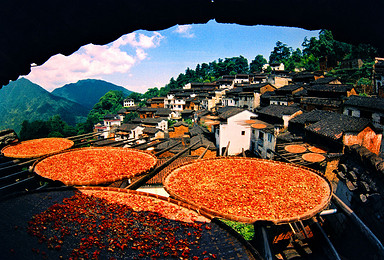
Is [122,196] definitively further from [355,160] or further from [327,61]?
[327,61]

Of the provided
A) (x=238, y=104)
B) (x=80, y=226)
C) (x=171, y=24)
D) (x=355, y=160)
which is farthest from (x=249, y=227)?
(x=238, y=104)

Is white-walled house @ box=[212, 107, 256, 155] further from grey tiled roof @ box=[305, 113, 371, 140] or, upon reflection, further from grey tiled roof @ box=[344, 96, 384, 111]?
grey tiled roof @ box=[344, 96, 384, 111]

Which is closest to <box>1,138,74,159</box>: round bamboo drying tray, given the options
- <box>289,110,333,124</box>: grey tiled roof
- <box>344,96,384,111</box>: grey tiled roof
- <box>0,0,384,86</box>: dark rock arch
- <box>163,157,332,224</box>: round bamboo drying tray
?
<box>163,157,332,224</box>: round bamboo drying tray

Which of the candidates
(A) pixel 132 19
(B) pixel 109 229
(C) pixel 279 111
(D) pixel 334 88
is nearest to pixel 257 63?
(D) pixel 334 88

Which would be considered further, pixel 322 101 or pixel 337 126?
pixel 322 101

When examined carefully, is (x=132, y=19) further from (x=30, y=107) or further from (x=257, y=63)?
(x=30, y=107)

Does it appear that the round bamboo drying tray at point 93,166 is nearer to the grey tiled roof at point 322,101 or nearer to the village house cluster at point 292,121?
the village house cluster at point 292,121

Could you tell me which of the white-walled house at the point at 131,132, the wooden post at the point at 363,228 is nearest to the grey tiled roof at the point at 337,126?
the wooden post at the point at 363,228
